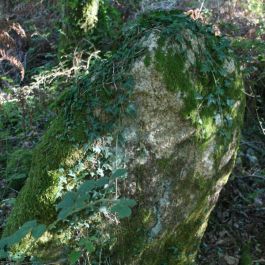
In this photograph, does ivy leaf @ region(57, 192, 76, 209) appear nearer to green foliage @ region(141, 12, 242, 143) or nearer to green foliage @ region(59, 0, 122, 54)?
green foliage @ region(141, 12, 242, 143)

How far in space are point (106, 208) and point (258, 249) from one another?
2435 mm

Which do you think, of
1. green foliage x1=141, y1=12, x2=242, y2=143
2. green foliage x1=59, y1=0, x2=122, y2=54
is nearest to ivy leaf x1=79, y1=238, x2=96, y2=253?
green foliage x1=141, y1=12, x2=242, y2=143

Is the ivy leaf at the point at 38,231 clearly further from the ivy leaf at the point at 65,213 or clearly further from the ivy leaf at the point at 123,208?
the ivy leaf at the point at 123,208

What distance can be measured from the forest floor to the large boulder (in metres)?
A: 1.17

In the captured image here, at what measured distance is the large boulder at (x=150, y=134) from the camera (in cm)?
335

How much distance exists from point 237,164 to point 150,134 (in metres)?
2.59

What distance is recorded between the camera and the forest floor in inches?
188

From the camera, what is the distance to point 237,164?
563cm

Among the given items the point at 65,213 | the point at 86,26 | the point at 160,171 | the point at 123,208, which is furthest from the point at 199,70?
the point at 86,26

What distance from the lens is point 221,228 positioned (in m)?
5.03

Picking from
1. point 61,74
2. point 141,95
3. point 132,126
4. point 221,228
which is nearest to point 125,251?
point 132,126

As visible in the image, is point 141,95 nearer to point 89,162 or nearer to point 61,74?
point 89,162

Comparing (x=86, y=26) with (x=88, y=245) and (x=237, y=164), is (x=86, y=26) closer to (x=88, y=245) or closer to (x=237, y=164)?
(x=237, y=164)

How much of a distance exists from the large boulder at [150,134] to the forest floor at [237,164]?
3.83 feet
